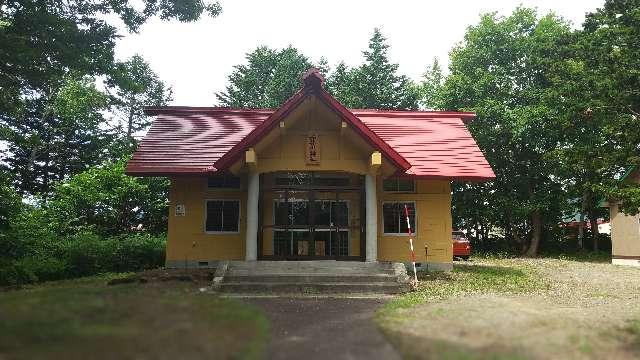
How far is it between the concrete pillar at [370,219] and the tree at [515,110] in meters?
16.2

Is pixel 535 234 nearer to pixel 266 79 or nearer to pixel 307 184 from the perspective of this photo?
pixel 307 184

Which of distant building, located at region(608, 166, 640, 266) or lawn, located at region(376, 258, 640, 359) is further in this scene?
distant building, located at region(608, 166, 640, 266)

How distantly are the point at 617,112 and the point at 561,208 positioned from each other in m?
13.5

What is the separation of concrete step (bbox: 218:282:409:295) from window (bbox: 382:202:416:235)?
461 centimetres

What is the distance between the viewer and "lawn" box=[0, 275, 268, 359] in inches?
135

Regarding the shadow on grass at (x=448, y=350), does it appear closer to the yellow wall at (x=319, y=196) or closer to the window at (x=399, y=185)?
the yellow wall at (x=319, y=196)

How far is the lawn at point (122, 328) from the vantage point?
3.44 metres

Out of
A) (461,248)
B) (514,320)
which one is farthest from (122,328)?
(461,248)

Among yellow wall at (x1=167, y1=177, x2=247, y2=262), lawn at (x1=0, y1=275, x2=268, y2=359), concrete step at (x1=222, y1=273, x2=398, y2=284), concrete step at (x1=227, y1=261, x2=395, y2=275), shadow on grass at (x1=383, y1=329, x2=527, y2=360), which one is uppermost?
yellow wall at (x1=167, y1=177, x2=247, y2=262)

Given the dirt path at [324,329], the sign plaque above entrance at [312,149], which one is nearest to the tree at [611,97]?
the sign plaque above entrance at [312,149]

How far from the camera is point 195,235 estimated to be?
15578 millimetres

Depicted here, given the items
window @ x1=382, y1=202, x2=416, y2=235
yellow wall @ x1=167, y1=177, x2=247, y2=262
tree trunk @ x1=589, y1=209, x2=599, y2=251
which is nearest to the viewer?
yellow wall @ x1=167, y1=177, x2=247, y2=262

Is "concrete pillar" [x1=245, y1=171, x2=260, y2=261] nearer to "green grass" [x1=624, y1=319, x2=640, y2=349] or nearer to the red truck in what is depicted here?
"green grass" [x1=624, y1=319, x2=640, y2=349]

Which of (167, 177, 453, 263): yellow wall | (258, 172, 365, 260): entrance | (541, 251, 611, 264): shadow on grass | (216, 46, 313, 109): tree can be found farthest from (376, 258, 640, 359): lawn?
(216, 46, 313, 109): tree
